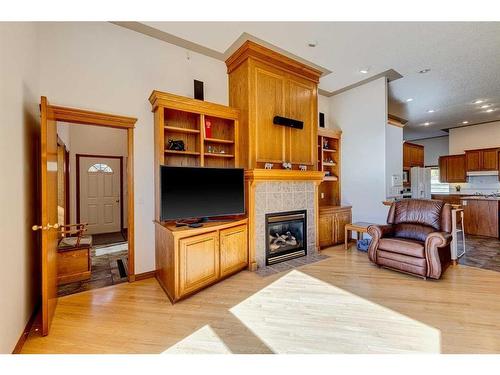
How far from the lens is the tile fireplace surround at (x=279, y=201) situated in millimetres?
3541

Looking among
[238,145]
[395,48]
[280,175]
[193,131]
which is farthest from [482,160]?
[193,131]

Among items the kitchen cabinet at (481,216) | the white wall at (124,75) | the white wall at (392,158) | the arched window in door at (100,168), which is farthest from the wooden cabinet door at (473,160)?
the arched window in door at (100,168)

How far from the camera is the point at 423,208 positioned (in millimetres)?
3592

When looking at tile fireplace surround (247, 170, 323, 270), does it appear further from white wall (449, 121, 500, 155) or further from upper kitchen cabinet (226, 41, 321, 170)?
white wall (449, 121, 500, 155)

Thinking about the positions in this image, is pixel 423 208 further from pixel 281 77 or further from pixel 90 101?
pixel 90 101

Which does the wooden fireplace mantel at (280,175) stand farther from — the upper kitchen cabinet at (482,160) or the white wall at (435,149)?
the white wall at (435,149)

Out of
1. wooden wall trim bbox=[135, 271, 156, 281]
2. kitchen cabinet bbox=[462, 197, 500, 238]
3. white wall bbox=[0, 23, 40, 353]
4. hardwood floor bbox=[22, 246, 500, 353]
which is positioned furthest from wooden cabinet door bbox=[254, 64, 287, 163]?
kitchen cabinet bbox=[462, 197, 500, 238]

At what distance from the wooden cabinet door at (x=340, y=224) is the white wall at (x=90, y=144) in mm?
5372

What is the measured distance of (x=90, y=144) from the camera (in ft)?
19.4

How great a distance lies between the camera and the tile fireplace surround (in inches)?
139

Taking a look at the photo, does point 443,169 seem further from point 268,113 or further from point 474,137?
point 268,113

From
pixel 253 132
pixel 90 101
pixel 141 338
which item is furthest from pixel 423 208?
pixel 90 101

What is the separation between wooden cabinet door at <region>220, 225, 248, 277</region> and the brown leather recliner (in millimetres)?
1956
